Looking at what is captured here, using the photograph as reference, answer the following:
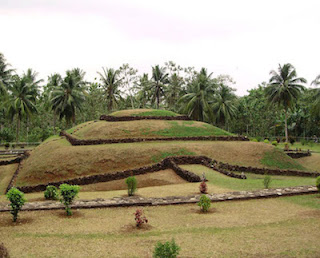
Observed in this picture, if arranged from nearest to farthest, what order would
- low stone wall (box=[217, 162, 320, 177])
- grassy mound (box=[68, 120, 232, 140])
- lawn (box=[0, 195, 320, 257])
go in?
lawn (box=[0, 195, 320, 257]) → low stone wall (box=[217, 162, 320, 177]) → grassy mound (box=[68, 120, 232, 140])

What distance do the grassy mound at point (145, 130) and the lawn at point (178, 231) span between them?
57.6ft

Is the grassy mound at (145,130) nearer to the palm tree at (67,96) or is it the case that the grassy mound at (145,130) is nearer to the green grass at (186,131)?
the green grass at (186,131)

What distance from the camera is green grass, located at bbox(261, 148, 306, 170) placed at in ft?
89.4

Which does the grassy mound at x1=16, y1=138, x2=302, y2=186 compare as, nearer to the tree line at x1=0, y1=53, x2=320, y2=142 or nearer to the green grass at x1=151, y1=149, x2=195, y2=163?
the green grass at x1=151, y1=149, x2=195, y2=163

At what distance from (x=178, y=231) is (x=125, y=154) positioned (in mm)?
16341

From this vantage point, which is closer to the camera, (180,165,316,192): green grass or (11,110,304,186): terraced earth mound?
(180,165,316,192): green grass

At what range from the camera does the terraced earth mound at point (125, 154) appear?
25328 millimetres

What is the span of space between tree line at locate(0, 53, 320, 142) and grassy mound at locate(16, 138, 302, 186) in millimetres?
15908

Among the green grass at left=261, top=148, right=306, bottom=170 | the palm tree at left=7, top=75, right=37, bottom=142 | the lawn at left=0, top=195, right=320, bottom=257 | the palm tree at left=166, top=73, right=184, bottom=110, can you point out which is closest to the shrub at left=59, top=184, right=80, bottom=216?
the lawn at left=0, top=195, right=320, bottom=257

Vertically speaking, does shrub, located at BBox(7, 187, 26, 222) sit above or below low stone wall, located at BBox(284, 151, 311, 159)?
below

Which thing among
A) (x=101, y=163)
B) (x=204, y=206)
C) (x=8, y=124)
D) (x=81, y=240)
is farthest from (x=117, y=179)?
(x=8, y=124)

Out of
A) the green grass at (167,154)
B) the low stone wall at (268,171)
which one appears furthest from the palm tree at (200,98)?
the low stone wall at (268,171)

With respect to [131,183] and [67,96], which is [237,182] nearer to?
[131,183]

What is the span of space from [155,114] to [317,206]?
82.6 feet
